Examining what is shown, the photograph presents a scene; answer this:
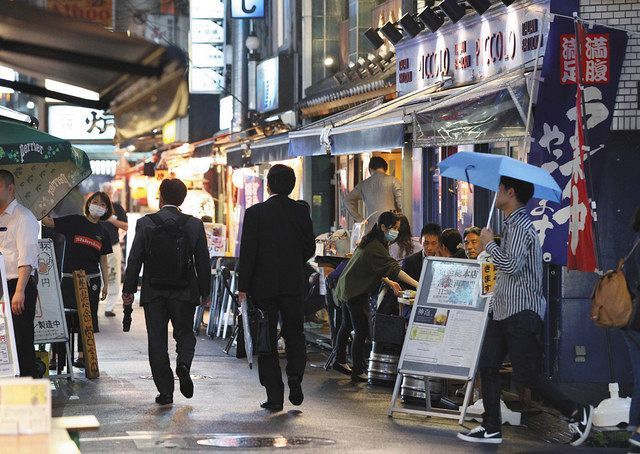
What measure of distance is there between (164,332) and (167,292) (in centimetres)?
39

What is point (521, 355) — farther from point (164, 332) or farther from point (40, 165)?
point (40, 165)

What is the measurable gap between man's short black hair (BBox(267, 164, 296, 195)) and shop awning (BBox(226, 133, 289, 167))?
8.96 metres

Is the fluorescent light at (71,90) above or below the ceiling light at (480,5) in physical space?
below

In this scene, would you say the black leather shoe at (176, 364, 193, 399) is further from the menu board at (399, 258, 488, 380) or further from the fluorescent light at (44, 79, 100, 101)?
the fluorescent light at (44, 79, 100, 101)

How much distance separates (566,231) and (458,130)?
1.72 meters

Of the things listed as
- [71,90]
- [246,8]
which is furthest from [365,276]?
[246,8]

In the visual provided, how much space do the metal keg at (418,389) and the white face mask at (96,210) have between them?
5.97 metres

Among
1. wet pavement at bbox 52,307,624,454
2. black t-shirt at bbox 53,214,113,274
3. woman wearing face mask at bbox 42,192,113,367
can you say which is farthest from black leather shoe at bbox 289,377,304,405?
black t-shirt at bbox 53,214,113,274

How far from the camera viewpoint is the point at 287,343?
40.1 feet

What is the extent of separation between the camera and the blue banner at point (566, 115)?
12.6 m

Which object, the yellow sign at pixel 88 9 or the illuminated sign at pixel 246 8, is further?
the illuminated sign at pixel 246 8

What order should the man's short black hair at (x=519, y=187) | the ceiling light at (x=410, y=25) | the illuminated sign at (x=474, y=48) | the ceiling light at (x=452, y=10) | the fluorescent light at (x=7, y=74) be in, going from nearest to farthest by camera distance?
the fluorescent light at (x=7, y=74) → the man's short black hair at (x=519, y=187) → the illuminated sign at (x=474, y=48) → the ceiling light at (x=452, y=10) → the ceiling light at (x=410, y=25)

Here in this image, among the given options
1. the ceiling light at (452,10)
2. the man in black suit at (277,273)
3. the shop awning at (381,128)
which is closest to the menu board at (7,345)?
the man in black suit at (277,273)

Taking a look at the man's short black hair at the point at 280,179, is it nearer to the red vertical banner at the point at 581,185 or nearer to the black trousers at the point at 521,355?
the red vertical banner at the point at 581,185
